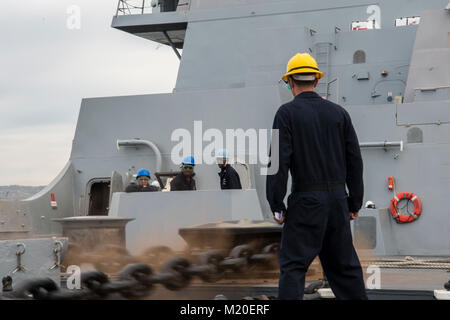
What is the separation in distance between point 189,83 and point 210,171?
128 inches

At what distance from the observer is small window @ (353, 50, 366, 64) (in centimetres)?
1058

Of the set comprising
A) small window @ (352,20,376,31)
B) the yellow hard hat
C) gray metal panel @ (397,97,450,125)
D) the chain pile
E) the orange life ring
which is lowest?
the chain pile

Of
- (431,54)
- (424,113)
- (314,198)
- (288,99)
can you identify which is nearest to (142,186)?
(288,99)

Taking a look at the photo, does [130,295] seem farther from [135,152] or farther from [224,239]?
[135,152]

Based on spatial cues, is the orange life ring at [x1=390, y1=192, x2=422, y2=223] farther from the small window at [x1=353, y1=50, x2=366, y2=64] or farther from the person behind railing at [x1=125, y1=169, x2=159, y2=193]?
the person behind railing at [x1=125, y1=169, x2=159, y2=193]

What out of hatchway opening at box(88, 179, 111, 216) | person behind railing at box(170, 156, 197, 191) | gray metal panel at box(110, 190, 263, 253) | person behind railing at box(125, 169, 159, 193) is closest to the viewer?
gray metal panel at box(110, 190, 263, 253)

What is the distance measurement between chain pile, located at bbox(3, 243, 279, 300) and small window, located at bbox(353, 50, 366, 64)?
5.94 meters

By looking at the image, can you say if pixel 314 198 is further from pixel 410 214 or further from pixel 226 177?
pixel 410 214

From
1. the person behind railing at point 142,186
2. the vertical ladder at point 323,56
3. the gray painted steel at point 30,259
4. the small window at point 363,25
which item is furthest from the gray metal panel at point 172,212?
the small window at point 363,25

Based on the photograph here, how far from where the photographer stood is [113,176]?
8.30 metres

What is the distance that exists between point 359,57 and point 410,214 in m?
2.89

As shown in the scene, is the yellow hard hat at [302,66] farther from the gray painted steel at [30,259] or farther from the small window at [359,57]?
the small window at [359,57]

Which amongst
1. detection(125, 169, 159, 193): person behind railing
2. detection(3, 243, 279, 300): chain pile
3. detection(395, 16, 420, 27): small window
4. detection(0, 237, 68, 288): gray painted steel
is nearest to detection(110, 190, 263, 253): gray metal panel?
detection(125, 169, 159, 193): person behind railing

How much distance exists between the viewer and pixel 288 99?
8.68 m
